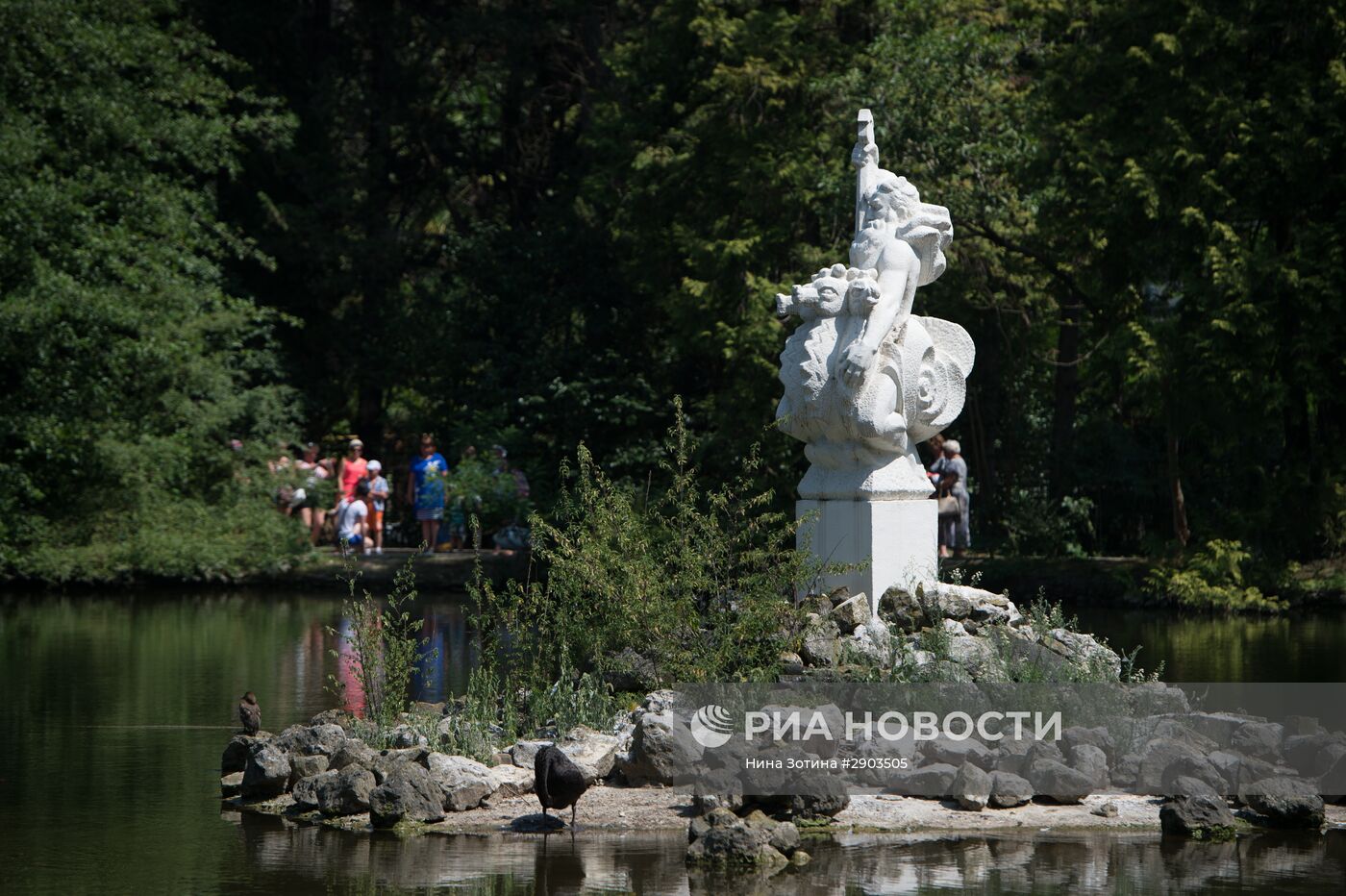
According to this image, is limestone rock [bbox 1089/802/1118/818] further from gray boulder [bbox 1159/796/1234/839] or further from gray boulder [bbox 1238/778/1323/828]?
gray boulder [bbox 1238/778/1323/828]

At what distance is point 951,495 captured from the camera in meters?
25.5

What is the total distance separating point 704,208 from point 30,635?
1229 cm

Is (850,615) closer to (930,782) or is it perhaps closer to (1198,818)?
(930,782)

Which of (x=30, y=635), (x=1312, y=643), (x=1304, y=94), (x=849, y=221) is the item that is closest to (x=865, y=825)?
(x=1312, y=643)

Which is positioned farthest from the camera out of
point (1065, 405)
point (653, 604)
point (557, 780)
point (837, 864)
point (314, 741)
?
point (1065, 405)

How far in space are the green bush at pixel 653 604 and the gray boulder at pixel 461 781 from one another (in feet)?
4.77

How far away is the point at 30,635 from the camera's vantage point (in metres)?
19.8

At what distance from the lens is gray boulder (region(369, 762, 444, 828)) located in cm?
1020

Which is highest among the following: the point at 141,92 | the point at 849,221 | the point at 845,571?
the point at 141,92

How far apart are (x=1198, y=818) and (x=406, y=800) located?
4.17m

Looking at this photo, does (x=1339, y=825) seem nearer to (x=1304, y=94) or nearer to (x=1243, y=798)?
(x=1243, y=798)

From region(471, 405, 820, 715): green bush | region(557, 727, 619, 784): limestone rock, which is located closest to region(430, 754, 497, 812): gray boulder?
region(557, 727, 619, 784): limestone rock

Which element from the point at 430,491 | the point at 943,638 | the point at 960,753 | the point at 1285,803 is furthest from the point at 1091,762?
the point at 430,491

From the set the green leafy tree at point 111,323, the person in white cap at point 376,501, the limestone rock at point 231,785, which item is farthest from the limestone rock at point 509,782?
the person in white cap at point 376,501
